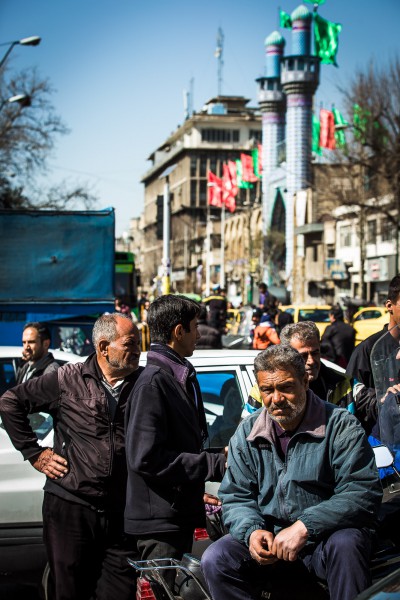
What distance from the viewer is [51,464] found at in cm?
477

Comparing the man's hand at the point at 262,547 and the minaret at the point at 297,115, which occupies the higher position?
the minaret at the point at 297,115

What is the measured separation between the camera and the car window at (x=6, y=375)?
29.3 ft

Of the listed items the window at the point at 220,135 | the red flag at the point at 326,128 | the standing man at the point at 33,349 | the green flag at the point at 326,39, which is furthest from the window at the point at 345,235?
the window at the point at 220,135

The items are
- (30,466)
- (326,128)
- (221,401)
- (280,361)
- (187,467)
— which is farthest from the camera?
(326,128)

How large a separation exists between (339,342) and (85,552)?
10507mm

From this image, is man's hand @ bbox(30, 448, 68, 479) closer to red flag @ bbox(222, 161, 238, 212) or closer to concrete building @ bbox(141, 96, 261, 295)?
red flag @ bbox(222, 161, 238, 212)

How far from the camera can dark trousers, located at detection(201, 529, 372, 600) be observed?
365 cm

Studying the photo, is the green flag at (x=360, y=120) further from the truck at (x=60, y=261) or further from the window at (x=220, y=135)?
the window at (x=220, y=135)

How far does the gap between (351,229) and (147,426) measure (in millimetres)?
62490

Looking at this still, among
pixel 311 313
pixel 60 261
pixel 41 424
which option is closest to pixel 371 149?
pixel 311 313

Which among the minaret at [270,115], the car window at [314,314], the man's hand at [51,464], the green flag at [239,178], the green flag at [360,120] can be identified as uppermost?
the minaret at [270,115]

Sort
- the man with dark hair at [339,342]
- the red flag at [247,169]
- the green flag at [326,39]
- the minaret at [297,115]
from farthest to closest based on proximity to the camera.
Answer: the red flag at [247,169], the minaret at [297,115], the green flag at [326,39], the man with dark hair at [339,342]

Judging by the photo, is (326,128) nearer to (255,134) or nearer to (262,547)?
(262,547)

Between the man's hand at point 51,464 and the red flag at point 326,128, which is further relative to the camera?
the red flag at point 326,128
